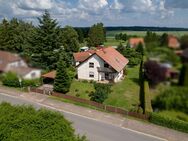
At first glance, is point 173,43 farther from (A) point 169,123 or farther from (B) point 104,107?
(B) point 104,107

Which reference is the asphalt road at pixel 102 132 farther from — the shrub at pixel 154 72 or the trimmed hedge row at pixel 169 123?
the shrub at pixel 154 72

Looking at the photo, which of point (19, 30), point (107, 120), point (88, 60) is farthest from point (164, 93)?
point (88, 60)

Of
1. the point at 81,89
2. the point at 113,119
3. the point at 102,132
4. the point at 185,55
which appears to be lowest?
the point at 102,132

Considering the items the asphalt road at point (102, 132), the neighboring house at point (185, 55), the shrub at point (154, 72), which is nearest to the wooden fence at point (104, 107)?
the asphalt road at point (102, 132)

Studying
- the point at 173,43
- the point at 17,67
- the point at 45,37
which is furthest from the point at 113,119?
the point at 173,43

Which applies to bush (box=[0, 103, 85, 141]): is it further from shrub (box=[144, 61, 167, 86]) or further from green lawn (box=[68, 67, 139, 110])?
shrub (box=[144, 61, 167, 86])

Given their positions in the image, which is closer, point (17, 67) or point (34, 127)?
point (17, 67)

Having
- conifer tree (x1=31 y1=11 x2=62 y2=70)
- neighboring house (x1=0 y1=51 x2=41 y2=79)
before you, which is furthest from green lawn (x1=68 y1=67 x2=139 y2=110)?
neighboring house (x1=0 y1=51 x2=41 y2=79)

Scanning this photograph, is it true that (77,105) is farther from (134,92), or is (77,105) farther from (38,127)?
(38,127)
